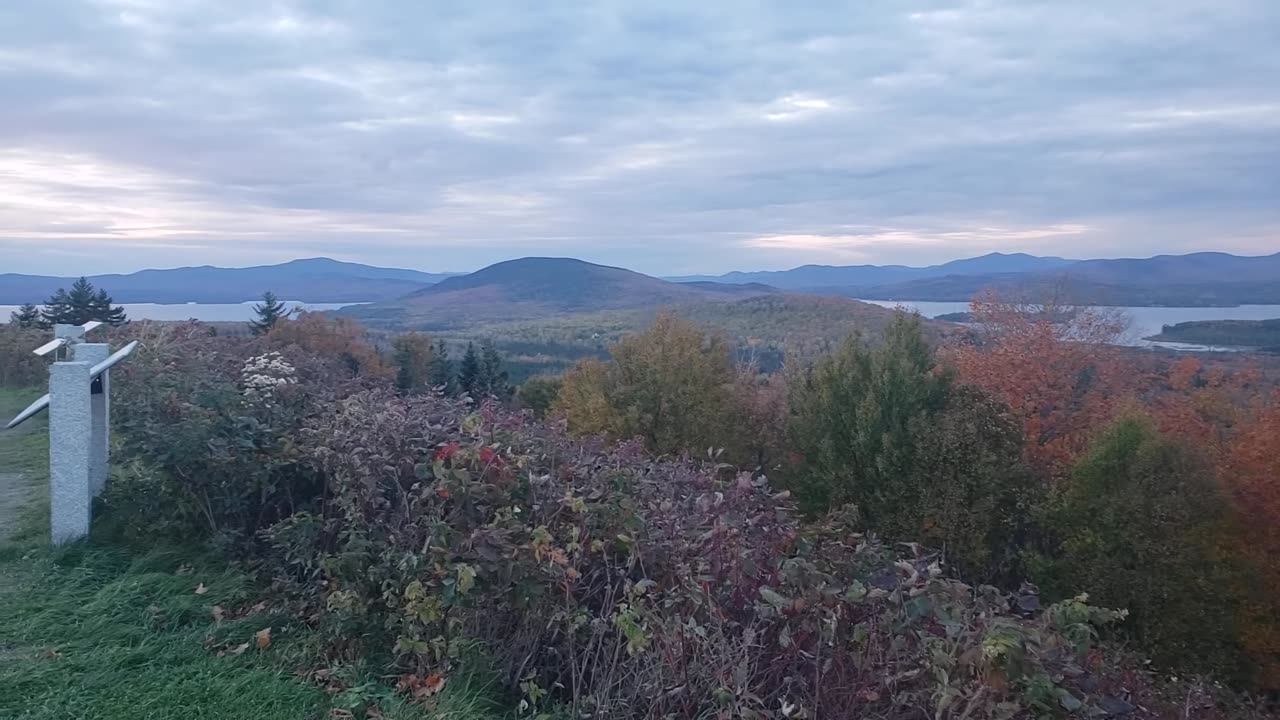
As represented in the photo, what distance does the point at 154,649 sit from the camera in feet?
12.5

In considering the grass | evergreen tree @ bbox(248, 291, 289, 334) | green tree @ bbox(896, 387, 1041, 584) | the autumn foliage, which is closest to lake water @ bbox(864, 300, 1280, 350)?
evergreen tree @ bbox(248, 291, 289, 334)

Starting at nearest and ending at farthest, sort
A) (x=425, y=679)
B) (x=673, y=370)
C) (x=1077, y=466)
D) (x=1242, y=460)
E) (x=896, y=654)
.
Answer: (x=896, y=654)
(x=425, y=679)
(x=1077, y=466)
(x=1242, y=460)
(x=673, y=370)

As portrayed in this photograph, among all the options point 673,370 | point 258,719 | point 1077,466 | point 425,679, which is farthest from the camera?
point 673,370

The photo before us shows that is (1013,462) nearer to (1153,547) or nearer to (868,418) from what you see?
(868,418)

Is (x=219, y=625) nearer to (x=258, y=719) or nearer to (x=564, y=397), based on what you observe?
(x=258, y=719)

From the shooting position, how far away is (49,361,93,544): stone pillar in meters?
5.07

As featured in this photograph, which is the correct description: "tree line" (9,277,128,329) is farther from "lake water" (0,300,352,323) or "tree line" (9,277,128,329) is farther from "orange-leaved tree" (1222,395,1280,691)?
"orange-leaved tree" (1222,395,1280,691)

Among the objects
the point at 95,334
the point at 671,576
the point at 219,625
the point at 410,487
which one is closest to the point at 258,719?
the point at 219,625

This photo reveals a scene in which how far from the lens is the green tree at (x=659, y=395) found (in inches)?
904

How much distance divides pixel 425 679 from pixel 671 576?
1013 millimetres

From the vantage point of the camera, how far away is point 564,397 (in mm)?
25875

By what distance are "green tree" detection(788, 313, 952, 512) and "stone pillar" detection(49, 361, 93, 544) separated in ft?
49.4

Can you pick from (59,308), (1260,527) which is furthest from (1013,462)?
(59,308)

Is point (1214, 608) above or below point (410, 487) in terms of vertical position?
below
